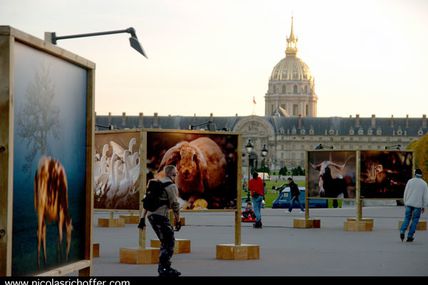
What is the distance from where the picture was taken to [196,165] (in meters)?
18.0

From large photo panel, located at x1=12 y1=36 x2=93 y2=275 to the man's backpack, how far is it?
4.89 meters

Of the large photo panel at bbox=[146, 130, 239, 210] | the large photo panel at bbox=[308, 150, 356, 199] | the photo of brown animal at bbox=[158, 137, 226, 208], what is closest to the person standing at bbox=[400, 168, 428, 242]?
the large photo panel at bbox=[146, 130, 239, 210]

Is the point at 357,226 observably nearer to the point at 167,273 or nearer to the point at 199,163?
the point at 199,163

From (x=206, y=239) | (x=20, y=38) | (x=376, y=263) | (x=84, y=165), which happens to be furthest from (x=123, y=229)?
(x=20, y=38)

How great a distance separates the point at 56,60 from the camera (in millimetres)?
8148

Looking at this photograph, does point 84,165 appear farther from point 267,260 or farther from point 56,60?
point 267,260

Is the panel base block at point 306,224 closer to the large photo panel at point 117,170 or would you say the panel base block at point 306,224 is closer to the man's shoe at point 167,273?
the large photo panel at point 117,170

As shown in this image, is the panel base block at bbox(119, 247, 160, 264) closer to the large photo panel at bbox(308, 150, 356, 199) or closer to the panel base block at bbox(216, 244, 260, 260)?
the panel base block at bbox(216, 244, 260, 260)

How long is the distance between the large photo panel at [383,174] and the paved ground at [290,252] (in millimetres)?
954

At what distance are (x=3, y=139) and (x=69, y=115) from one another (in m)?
1.46

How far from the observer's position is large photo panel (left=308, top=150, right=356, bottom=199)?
28.8 metres

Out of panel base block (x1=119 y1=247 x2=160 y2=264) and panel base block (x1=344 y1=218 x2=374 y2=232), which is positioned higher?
panel base block (x1=344 y1=218 x2=374 y2=232)

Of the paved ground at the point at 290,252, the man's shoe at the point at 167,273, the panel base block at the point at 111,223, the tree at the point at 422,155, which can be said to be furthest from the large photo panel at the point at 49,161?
the tree at the point at 422,155

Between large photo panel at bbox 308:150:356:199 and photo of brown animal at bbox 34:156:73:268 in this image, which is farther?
large photo panel at bbox 308:150:356:199
